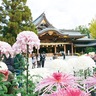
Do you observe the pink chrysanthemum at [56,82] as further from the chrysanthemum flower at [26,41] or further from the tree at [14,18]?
the tree at [14,18]

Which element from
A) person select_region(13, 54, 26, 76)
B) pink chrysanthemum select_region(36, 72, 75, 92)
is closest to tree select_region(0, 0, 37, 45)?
person select_region(13, 54, 26, 76)

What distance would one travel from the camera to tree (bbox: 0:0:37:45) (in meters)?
25.4

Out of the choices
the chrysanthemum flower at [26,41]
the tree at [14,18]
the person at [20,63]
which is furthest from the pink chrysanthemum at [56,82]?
the tree at [14,18]

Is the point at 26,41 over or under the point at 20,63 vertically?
over

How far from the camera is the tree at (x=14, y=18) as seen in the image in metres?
25.4

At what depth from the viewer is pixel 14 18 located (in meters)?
25.6

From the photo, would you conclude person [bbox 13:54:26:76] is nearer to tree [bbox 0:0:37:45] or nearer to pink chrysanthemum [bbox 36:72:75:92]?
pink chrysanthemum [bbox 36:72:75:92]

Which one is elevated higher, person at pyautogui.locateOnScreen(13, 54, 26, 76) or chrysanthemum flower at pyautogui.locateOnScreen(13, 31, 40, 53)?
chrysanthemum flower at pyautogui.locateOnScreen(13, 31, 40, 53)

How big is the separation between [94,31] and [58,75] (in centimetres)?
5022

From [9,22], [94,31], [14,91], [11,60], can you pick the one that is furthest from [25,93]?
[94,31]

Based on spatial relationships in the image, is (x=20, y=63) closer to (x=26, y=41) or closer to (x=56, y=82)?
(x=26, y=41)

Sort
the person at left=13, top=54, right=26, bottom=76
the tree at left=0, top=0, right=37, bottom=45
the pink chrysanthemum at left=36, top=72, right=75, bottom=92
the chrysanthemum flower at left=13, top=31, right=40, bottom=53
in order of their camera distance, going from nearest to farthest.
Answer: the pink chrysanthemum at left=36, top=72, right=75, bottom=92, the chrysanthemum flower at left=13, top=31, right=40, bottom=53, the person at left=13, top=54, right=26, bottom=76, the tree at left=0, top=0, right=37, bottom=45

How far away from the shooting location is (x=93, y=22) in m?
51.4

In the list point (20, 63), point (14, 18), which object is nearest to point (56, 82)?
point (20, 63)
